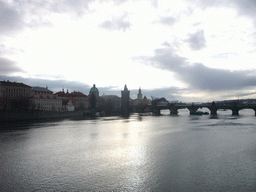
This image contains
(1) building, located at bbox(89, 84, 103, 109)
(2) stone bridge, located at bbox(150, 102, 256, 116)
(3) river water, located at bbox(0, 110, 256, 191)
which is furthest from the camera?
(1) building, located at bbox(89, 84, 103, 109)

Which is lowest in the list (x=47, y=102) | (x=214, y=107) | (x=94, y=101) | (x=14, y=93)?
(x=214, y=107)

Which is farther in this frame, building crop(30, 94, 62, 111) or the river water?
building crop(30, 94, 62, 111)

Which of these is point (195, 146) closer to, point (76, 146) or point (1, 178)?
point (76, 146)

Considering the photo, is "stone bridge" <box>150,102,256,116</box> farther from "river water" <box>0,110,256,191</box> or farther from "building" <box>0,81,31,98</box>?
"river water" <box>0,110,256,191</box>

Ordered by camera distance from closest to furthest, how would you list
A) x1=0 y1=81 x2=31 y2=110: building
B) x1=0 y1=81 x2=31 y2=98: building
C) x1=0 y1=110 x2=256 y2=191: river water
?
x1=0 y1=110 x2=256 y2=191: river water → x1=0 y1=81 x2=31 y2=110: building → x1=0 y1=81 x2=31 y2=98: building

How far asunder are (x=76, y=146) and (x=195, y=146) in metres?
12.3

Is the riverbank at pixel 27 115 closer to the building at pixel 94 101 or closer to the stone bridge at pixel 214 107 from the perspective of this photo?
the building at pixel 94 101

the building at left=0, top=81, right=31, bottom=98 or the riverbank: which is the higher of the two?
the building at left=0, top=81, right=31, bottom=98

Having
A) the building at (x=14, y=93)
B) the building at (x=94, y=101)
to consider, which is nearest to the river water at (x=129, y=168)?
the building at (x=14, y=93)

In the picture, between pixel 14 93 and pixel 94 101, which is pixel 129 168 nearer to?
pixel 14 93

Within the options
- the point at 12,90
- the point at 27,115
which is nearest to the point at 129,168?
the point at 27,115

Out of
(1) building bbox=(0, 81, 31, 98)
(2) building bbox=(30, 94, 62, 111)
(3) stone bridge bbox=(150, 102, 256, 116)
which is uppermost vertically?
(1) building bbox=(0, 81, 31, 98)

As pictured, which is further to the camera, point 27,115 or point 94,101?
point 94,101

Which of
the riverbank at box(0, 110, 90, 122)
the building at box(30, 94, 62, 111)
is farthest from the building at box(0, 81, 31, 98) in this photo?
the riverbank at box(0, 110, 90, 122)
